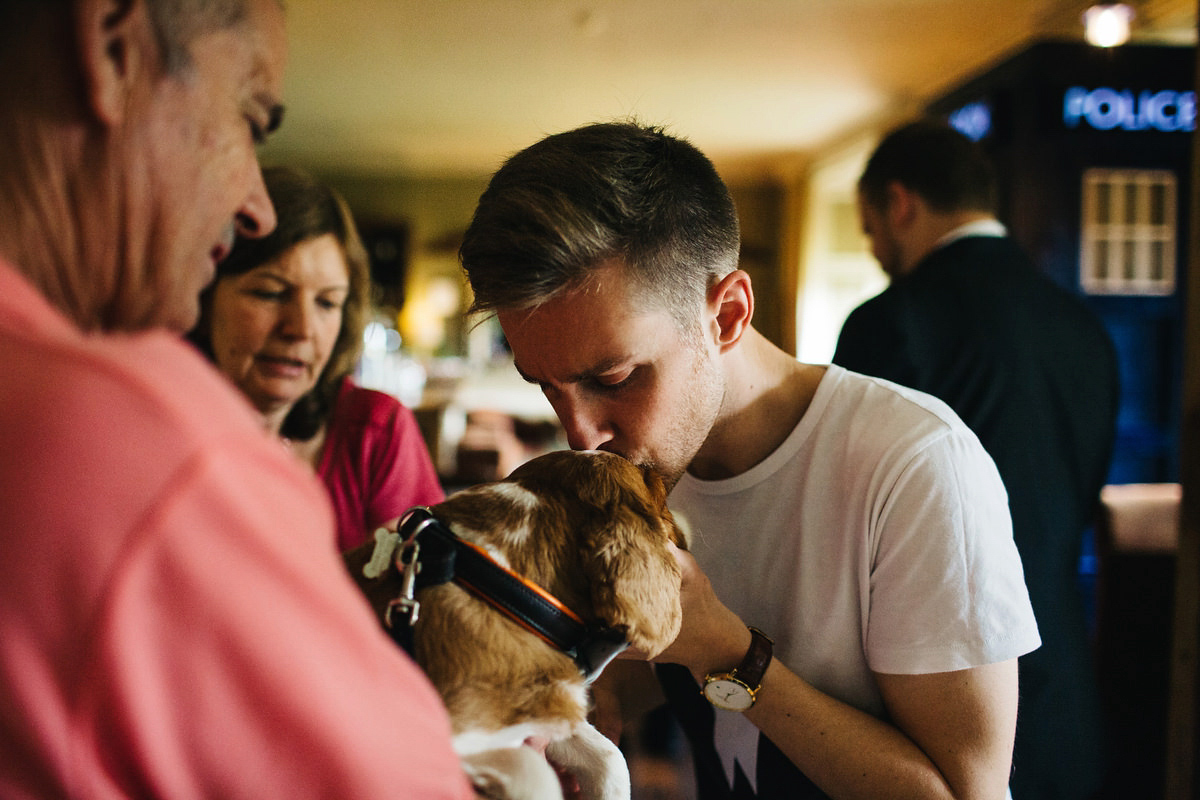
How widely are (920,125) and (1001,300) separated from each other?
902 mm

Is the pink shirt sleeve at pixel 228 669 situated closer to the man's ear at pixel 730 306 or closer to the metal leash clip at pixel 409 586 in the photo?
the metal leash clip at pixel 409 586

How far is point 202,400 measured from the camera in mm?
550

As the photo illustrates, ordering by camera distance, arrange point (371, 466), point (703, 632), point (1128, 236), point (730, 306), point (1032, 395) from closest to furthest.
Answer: point (703, 632) < point (730, 306) < point (371, 466) < point (1032, 395) < point (1128, 236)

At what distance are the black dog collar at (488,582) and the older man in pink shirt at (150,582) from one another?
314 millimetres

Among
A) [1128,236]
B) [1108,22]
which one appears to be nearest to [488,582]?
[1108,22]

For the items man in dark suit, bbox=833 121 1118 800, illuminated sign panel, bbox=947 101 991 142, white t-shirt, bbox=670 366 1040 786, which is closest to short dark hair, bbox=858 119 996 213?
man in dark suit, bbox=833 121 1118 800

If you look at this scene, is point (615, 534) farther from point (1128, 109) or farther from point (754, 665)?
point (1128, 109)

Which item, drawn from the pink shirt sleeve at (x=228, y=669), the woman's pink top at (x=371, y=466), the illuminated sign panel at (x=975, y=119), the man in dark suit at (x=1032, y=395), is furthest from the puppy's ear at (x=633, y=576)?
the illuminated sign panel at (x=975, y=119)

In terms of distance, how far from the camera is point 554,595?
1.02m

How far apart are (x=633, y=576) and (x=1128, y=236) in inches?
256

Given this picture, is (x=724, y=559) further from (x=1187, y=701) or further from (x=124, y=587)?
(x=1187, y=701)

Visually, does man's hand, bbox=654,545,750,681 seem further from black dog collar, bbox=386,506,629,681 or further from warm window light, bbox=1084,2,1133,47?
warm window light, bbox=1084,2,1133,47

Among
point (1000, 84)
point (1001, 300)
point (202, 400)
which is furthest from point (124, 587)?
point (1000, 84)

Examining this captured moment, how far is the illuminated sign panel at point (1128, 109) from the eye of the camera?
5.64 meters
